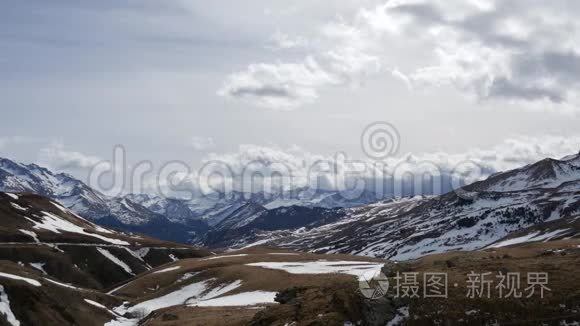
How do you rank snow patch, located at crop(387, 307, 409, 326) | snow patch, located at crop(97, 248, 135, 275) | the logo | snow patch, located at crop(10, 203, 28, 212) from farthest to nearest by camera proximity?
snow patch, located at crop(10, 203, 28, 212) → snow patch, located at crop(97, 248, 135, 275) → the logo → snow patch, located at crop(387, 307, 409, 326)

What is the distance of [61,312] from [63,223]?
442 feet

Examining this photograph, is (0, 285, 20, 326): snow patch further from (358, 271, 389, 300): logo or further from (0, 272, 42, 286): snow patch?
(358, 271, 389, 300): logo

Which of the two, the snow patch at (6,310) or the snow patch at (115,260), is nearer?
the snow patch at (6,310)

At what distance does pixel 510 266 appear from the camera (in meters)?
56.9

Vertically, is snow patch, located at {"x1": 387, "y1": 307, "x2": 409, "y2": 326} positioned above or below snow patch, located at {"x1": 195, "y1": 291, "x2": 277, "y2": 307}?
above

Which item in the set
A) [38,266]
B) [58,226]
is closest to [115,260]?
[38,266]

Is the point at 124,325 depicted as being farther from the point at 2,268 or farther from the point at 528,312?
the point at 528,312

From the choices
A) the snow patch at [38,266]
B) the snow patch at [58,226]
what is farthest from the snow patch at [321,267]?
the snow patch at [58,226]

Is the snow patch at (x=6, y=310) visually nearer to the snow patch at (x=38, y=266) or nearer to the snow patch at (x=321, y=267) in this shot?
the snow patch at (x=321, y=267)

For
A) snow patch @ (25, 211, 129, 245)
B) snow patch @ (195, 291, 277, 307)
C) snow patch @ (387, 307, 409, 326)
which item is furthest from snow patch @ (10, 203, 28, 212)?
snow patch @ (387, 307, 409, 326)

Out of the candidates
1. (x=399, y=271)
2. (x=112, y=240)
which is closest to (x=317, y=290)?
(x=399, y=271)

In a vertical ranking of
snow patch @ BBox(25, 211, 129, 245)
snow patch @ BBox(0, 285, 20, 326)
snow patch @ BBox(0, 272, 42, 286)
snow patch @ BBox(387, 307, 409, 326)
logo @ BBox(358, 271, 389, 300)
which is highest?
logo @ BBox(358, 271, 389, 300)

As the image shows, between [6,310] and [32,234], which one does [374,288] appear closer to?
[6,310]

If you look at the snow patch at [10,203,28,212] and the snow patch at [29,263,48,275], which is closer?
the snow patch at [29,263,48,275]
